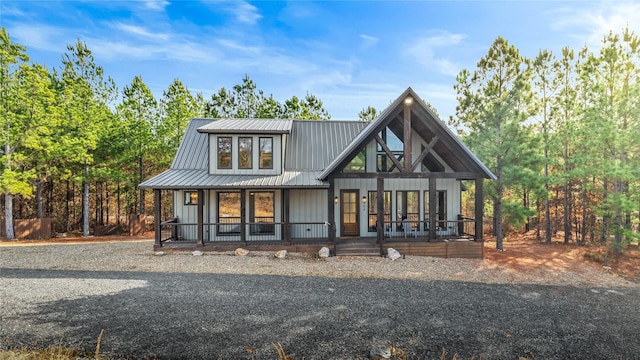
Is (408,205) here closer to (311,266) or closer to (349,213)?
(349,213)

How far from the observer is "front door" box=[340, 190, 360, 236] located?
1388 cm

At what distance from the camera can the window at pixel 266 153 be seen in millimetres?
13680

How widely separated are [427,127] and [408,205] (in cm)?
405

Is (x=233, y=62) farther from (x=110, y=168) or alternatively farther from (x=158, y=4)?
(x=110, y=168)

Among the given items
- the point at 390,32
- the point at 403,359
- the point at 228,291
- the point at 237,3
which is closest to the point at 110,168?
the point at 237,3

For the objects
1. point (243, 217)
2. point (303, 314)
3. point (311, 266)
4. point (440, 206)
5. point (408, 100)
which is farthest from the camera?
point (440, 206)

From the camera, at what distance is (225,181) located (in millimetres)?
12633

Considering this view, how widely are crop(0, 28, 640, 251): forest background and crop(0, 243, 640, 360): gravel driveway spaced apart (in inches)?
260

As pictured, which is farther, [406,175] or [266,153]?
[266,153]

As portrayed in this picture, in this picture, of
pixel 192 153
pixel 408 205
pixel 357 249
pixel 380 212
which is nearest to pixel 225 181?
pixel 192 153

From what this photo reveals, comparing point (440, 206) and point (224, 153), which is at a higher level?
point (224, 153)

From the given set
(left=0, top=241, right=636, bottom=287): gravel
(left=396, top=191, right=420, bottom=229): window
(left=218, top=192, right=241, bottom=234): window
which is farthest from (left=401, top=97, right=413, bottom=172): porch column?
(left=218, top=192, right=241, bottom=234): window

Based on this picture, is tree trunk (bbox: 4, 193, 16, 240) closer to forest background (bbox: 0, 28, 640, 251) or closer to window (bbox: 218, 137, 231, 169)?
forest background (bbox: 0, 28, 640, 251)

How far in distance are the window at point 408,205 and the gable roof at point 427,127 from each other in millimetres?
2832
